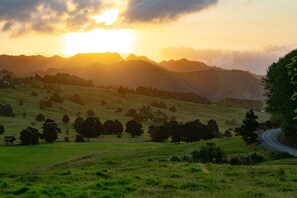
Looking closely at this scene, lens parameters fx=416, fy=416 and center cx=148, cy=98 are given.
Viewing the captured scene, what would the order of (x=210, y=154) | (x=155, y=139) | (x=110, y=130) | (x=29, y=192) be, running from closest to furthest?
(x=29, y=192) → (x=210, y=154) → (x=155, y=139) → (x=110, y=130)

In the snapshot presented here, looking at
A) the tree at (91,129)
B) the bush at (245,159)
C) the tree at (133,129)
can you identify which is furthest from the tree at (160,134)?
the bush at (245,159)

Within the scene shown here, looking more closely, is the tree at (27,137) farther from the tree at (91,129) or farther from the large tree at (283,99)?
the large tree at (283,99)

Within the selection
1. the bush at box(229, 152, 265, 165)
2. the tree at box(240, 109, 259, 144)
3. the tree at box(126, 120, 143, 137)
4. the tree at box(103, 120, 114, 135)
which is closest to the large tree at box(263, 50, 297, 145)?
the tree at box(240, 109, 259, 144)

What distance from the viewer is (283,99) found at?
97.3 meters

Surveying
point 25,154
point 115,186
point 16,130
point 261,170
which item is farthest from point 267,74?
point 16,130

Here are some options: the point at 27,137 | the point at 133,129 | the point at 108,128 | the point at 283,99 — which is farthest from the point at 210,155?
the point at 108,128

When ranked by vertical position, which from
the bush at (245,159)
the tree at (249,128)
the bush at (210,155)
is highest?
the tree at (249,128)

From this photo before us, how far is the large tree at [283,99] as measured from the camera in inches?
3693

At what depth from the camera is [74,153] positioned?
357ft

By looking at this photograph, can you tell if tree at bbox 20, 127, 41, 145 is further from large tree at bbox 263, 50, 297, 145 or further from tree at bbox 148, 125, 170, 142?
large tree at bbox 263, 50, 297, 145

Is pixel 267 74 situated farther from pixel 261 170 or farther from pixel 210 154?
pixel 261 170

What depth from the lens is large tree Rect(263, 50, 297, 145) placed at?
308 feet

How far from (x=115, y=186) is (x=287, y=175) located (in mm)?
15749

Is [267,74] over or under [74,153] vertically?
over
